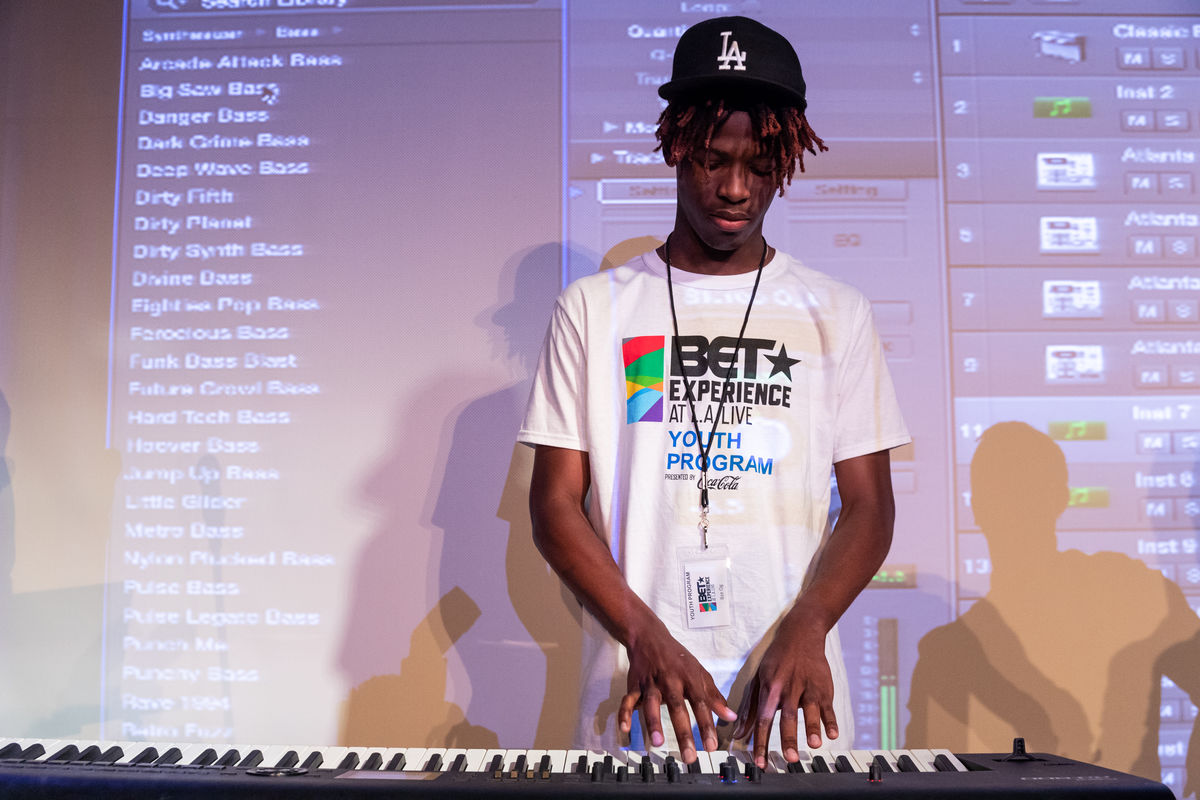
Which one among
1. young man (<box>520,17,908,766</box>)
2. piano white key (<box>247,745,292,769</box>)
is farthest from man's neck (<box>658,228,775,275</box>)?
piano white key (<box>247,745,292,769</box>)

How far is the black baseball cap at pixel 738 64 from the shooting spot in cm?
158

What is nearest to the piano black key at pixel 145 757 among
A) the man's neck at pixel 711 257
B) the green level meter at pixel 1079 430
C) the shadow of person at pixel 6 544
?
the man's neck at pixel 711 257

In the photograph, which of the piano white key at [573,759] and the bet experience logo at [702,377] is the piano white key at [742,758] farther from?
the bet experience logo at [702,377]

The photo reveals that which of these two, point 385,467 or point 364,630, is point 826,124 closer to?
point 385,467

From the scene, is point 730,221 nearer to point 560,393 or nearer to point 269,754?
point 560,393

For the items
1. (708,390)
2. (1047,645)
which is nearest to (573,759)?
(708,390)

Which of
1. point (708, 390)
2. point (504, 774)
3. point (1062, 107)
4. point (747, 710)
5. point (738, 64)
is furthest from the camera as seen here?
Result: point (1062, 107)

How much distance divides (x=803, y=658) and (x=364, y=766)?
60cm

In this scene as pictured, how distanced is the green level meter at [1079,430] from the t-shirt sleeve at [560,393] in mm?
1648

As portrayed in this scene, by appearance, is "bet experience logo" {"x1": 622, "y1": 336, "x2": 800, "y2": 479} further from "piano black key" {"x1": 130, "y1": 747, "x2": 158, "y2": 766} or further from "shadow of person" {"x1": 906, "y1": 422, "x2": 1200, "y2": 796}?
"shadow of person" {"x1": 906, "y1": 422, "x2": 1200, "y2": 796}

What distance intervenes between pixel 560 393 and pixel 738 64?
59 centimetres

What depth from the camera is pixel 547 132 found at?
2.86 meters

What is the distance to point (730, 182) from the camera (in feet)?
5.29

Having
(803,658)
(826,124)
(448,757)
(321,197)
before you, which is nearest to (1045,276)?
(826,124)
